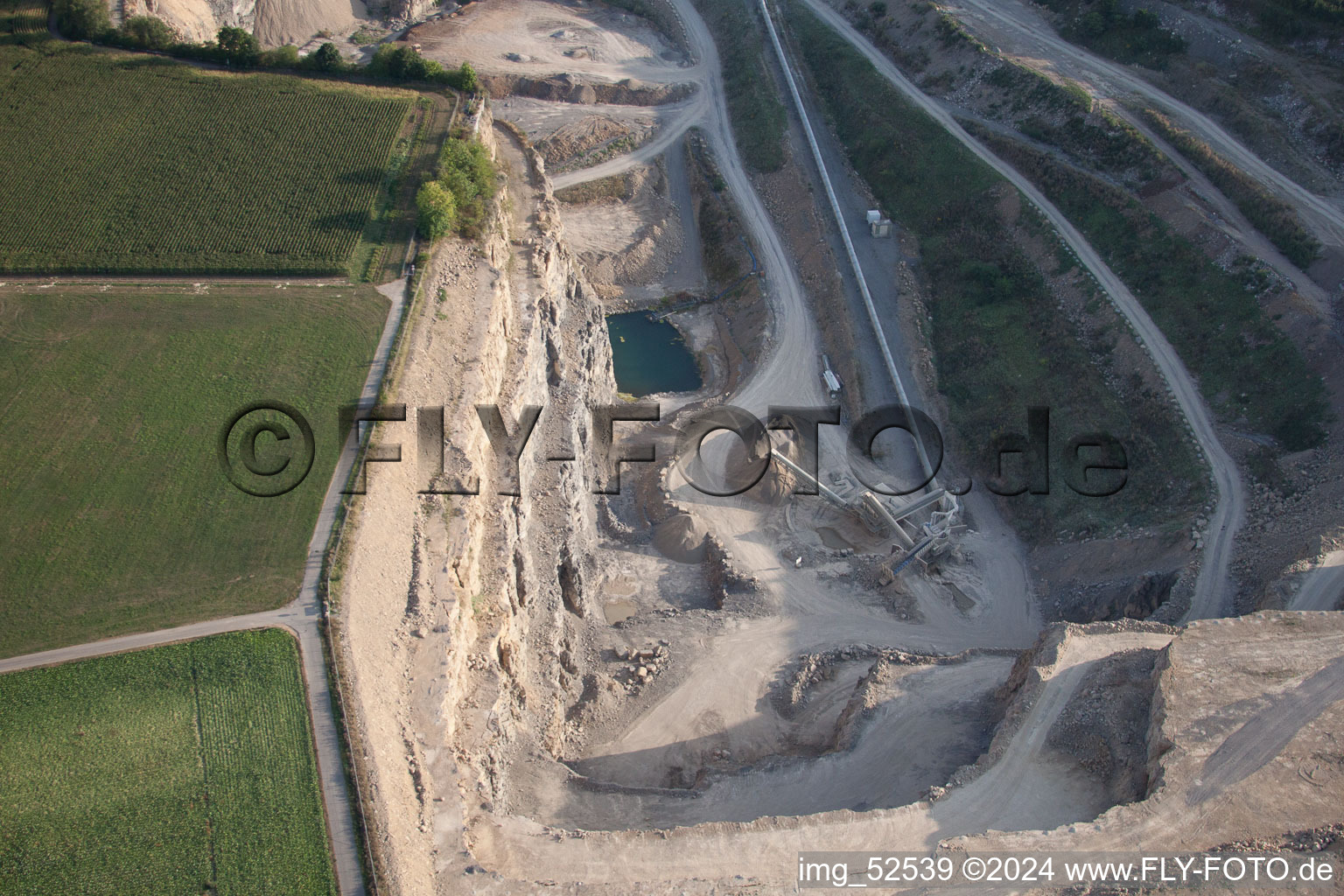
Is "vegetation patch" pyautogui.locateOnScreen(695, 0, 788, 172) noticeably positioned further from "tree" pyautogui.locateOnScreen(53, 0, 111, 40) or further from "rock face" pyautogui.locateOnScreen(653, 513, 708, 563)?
"tree" pyautogui.locateOnScreen(53, 0, 111, 40)

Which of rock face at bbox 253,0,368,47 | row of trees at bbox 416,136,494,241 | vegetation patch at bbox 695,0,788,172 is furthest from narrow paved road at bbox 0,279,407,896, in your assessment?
rock face at bbox 253,0,368,47

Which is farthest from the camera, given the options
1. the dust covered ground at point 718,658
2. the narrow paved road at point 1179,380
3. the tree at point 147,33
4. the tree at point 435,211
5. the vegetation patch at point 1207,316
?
the tree at point 147,33

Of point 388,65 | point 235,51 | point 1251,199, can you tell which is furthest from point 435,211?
point 1251,199

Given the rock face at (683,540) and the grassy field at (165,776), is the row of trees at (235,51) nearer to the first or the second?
the rock face at (683,540)

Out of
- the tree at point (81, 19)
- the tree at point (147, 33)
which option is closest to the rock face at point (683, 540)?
the tree at point (147, 33)

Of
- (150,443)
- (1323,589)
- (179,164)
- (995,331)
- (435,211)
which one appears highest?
(435,211)

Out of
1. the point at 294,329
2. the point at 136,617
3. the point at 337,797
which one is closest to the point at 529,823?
the point at 337,797

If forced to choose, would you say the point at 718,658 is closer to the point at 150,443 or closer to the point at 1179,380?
the point at 150,443
